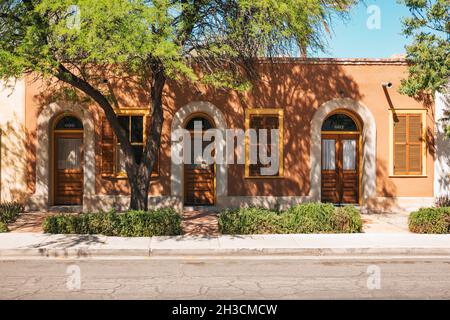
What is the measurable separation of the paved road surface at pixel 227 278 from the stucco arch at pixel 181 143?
6.39 meters

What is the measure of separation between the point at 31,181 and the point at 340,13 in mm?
11040

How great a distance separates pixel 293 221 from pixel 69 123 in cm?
872

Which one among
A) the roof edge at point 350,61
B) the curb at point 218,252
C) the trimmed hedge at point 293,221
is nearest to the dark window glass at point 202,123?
the roof edge at point 350,61

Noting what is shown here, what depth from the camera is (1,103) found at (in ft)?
51.0

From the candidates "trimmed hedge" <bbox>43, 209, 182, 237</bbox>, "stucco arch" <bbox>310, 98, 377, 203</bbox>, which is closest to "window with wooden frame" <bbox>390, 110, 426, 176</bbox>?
"stucco arch" <bbox>310, 98, 377, 203</bbox>

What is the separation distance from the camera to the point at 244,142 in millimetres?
15836

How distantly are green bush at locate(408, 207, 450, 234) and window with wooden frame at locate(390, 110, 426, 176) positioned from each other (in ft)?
13.9

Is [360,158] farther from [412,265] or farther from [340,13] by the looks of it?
[412,265]

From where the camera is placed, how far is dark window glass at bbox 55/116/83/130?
16.1 m
